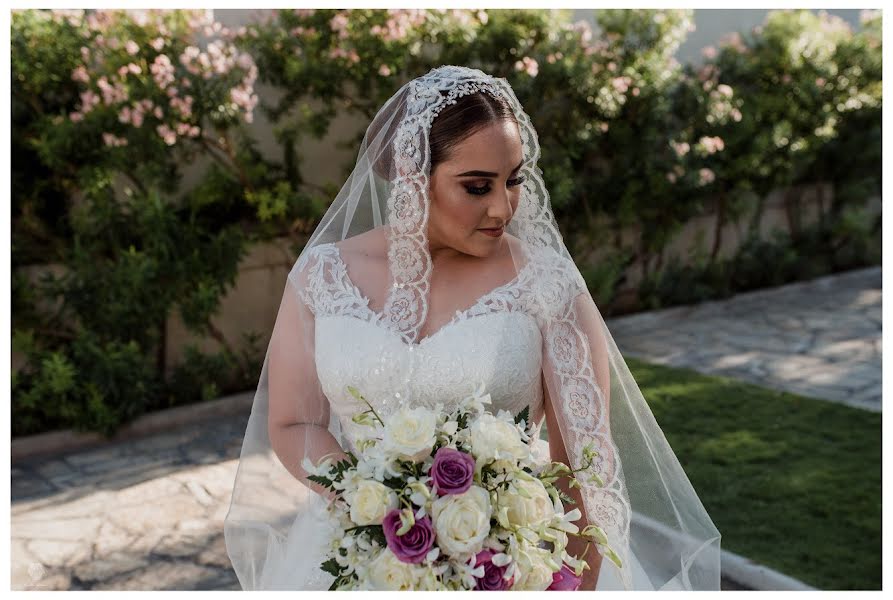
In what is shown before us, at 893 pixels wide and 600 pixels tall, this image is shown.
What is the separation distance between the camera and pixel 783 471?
5.52 m

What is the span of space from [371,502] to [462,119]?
1.05 m

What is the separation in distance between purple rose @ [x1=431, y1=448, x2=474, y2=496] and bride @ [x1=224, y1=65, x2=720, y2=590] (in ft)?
1.83

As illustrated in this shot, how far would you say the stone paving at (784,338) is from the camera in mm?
7433

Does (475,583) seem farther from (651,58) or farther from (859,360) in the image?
(651,58)

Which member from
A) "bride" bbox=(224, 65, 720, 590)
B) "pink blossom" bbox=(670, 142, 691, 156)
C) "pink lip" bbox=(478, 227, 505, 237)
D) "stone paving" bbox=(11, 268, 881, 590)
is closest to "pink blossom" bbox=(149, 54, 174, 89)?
"stone paving" bbox=(11, 268, 881, 590)

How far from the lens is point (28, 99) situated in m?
6.64

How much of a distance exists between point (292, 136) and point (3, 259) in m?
2.41

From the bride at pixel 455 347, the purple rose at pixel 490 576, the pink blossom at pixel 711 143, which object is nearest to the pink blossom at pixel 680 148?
the pink blossom at pixel 711 143

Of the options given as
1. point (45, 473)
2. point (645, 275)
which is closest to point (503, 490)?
point (45, 473)

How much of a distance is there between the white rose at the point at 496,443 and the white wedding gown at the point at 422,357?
19.0 inches

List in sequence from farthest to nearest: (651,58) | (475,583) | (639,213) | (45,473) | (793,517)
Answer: (639,213), (651,58), (45,473), (793,517), (475,583)

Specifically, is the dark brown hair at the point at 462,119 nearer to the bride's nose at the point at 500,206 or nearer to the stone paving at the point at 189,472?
the bride's nose at the point at 500,206

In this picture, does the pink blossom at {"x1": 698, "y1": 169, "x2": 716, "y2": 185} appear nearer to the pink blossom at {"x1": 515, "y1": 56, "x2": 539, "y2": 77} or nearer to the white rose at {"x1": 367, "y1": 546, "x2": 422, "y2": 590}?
the pink blossom at {"x1": 515, "y1": 56, "x2": 539, "y2": 77}

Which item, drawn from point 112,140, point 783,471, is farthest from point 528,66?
point 783,471
